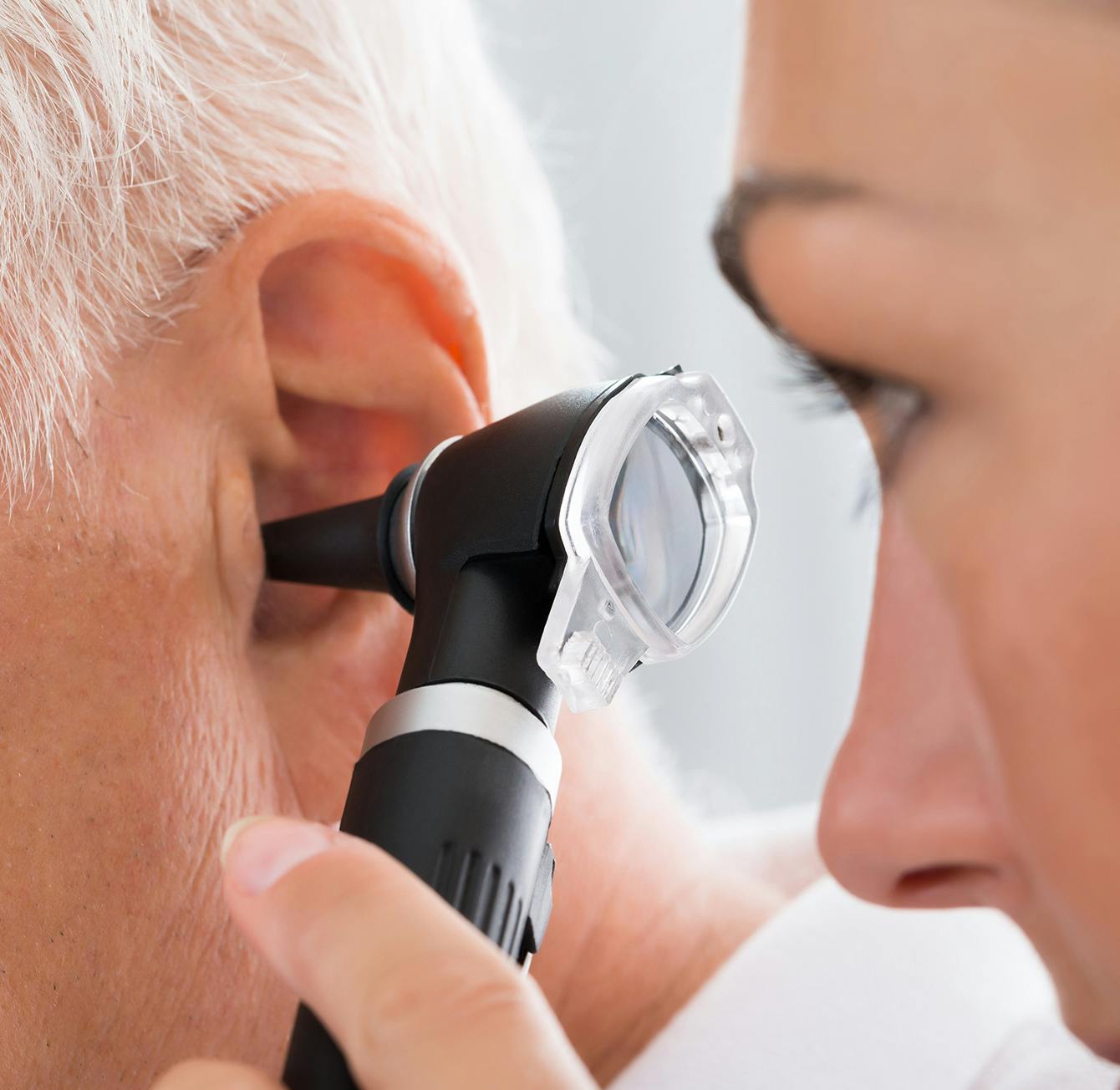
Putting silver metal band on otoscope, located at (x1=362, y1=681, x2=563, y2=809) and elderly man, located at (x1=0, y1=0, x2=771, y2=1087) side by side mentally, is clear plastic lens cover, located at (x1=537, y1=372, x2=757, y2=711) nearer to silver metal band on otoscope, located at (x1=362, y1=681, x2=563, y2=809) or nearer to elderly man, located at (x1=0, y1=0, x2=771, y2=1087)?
silver metal band on otoscope, located at (x1=362, y1=681, x2=563, y2=809)

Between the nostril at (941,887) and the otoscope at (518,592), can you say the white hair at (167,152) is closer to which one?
the otoscope at (518,592)

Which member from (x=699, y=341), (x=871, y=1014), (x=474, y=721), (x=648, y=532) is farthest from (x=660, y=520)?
(x=699, y=341)

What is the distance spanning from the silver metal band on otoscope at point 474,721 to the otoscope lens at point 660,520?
0.10m

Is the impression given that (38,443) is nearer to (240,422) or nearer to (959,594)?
(240,422)

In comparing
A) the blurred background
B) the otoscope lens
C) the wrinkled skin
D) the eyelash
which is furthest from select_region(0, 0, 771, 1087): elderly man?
the blurred background

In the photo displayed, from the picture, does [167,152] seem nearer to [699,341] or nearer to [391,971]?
[391,971]

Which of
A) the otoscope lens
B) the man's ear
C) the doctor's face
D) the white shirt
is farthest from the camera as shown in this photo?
the white shirt

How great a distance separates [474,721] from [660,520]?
0.52 ft

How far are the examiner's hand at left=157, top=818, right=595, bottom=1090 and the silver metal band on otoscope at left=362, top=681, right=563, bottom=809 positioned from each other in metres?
0.07

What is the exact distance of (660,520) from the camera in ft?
2.25

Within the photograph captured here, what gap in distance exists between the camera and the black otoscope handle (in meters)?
0.56

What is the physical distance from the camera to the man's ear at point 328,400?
0.76m

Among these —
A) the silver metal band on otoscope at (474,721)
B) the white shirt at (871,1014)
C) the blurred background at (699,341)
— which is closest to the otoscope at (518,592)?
the silver metal band on otoscope at (474,721)

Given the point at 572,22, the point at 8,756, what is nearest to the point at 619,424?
the point at 8,756
